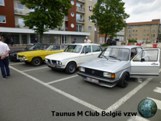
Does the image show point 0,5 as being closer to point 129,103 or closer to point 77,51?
point 77,51

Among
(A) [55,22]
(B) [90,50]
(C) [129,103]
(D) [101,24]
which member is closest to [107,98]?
(C) [129,103]

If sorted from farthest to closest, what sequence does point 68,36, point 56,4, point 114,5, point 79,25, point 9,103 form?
point 79,25
point 68,36
point 114,5
point 56,4
point 9,103

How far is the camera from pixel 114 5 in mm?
23953

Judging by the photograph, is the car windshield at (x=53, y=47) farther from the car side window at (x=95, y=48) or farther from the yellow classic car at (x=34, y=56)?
the car side window at (x=95, y=48)

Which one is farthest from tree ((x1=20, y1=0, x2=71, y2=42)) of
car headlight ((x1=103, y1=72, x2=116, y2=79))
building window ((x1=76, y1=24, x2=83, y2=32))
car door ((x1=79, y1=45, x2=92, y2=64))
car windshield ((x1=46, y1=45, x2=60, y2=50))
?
building window ((x1=76, y1=24, x2=83, y2=32))

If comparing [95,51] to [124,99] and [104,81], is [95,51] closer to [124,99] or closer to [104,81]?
[104,81]

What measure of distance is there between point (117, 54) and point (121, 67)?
110 cm

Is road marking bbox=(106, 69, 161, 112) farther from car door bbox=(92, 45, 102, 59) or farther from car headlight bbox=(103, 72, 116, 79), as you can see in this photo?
car door bbox=(92, 45, 102, 59)

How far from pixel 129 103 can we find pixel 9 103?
11.7 ft

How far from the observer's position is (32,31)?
77.1ft

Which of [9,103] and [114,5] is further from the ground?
[114,5]

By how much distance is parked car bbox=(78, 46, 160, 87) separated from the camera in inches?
184

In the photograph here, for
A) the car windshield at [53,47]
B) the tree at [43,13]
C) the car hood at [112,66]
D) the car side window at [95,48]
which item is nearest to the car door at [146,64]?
the car hood at [112,66]

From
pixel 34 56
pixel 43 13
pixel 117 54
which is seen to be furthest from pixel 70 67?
pixel 43 13
